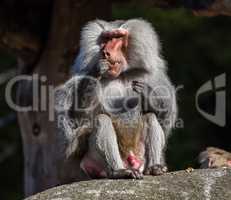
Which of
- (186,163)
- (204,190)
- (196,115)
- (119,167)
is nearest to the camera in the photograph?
(204,190)

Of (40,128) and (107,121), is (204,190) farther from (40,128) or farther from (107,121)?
(40,128)

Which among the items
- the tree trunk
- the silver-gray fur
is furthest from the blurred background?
the silver-gray fur

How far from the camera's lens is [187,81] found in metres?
15.6

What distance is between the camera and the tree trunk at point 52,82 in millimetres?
10180

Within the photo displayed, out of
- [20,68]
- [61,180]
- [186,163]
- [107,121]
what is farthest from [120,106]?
[186,163]

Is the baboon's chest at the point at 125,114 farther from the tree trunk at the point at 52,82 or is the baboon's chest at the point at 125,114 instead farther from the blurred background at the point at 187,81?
the blurred background at the point at 187,81

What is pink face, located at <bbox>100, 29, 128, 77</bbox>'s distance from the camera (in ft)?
27.0

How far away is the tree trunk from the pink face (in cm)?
188

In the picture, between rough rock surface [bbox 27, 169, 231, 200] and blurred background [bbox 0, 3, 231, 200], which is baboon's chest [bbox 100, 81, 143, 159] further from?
blurred background [bbox 0, 3, 231, 200]

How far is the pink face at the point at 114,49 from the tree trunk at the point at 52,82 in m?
1.88

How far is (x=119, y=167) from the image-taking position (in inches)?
307

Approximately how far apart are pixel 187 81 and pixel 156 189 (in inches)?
334

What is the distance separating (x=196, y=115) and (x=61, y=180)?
5.77 m

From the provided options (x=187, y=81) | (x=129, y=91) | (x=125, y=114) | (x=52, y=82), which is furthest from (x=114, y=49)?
(x=187, y=81)
